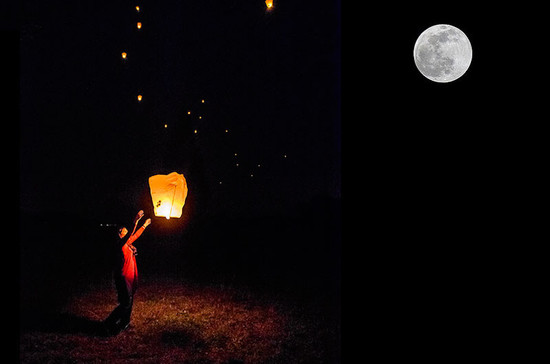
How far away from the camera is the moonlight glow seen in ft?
8.34

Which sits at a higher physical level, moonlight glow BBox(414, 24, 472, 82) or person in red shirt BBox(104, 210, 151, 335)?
moonlight glow BBox(414, 24, 472, 82)

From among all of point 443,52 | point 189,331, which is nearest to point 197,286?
point 189,331

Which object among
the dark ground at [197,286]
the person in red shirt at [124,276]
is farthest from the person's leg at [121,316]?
the dark ground at [197,286]

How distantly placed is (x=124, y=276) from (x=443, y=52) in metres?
3.48

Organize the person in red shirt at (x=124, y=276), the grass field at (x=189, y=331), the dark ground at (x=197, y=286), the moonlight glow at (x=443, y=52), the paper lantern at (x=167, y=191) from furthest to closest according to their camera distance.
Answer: the dark ground at (x=197, y=286) → the person in red shirt at (x=124, y=276) → the grass field at (x=189, y=331) → the paper lantern at (x=167, y=191) → the moonlight glow at (x=443, y=52)

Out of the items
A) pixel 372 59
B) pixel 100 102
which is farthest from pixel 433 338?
pixel 100 102

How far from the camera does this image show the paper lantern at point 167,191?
12.0 feet

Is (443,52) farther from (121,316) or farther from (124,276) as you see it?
(121,316)

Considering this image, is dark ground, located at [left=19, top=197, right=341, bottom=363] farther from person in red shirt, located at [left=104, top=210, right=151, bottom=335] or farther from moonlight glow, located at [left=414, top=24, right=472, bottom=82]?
moonlight glow, located at [left=414, top=24, right=472, bottom=82]

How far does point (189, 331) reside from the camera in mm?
4875

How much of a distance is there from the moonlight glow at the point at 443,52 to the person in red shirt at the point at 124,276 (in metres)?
2.91

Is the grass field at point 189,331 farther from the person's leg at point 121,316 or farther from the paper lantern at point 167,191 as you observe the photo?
the paper lantern at point 167,191

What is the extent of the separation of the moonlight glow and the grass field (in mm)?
2994

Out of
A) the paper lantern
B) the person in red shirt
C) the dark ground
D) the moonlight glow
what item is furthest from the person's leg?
the moonlight glow
